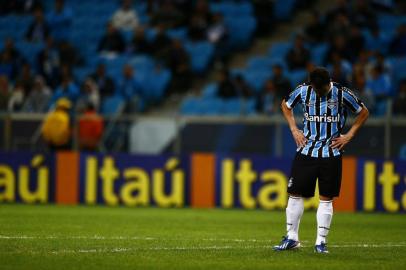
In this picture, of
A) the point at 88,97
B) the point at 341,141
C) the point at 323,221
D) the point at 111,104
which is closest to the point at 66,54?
the point at 111,104

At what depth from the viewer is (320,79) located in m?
9.92

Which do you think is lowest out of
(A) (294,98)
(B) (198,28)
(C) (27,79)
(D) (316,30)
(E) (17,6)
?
(A) (294,98)

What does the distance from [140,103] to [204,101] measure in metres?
1.70

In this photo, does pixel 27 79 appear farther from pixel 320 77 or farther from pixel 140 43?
pixel 320 77

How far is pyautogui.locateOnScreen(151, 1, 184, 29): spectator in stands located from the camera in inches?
957

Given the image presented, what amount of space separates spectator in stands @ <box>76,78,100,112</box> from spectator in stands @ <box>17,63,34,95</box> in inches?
60.9

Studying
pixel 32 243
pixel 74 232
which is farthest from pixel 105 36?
pixel 32 243

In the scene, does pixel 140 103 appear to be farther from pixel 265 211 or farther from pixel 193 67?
pixel 265 211

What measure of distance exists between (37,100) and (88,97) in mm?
1177

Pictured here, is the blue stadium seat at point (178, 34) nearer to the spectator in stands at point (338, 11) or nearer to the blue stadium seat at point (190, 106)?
the blue stadium seat at point (190, 106)

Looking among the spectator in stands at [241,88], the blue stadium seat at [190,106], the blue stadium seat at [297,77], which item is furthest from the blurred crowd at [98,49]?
the blue stadium seat at [297,77]

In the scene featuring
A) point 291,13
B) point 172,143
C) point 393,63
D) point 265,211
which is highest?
point 291,13

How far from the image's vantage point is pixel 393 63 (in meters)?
20.1

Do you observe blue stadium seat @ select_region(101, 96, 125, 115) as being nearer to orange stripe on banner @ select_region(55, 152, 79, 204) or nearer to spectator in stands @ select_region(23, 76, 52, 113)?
spectator in stands @ select_region(23, 76, 52, 113)
